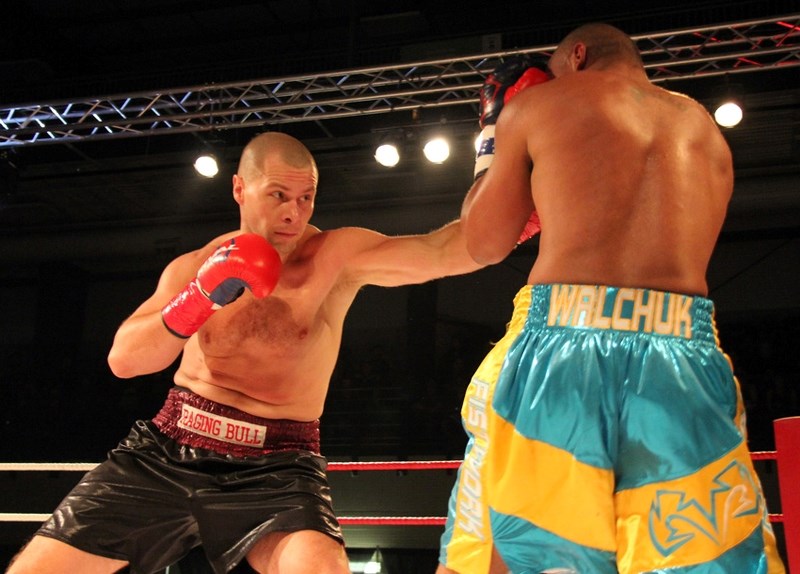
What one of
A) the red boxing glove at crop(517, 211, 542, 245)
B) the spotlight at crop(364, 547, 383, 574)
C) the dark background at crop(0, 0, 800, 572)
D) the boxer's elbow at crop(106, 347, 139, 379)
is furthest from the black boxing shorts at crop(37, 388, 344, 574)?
the spotlight at crop(364, 547, 383, 574)

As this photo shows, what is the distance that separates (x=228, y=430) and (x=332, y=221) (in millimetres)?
6413

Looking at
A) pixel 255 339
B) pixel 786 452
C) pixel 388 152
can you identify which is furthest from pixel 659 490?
pixel 388 152

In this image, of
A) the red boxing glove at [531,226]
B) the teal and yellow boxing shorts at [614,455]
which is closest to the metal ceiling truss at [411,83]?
the red boxing glove at [531,226]

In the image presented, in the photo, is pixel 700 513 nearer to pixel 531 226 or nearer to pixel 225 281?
pixel 531 226

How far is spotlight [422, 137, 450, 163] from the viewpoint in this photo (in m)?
5.27

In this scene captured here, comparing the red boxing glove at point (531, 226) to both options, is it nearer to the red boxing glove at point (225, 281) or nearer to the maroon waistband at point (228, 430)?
the red boxing glove at point (225, 281)

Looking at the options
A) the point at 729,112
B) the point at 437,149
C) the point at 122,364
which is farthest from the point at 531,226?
the point at 437,149

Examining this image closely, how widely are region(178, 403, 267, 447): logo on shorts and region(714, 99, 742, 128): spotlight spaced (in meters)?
3.62

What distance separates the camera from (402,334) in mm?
8820

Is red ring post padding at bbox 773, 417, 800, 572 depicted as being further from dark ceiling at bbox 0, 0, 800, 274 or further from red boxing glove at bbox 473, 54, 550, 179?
dark ceiling at bbox 0, 0, 800, 274

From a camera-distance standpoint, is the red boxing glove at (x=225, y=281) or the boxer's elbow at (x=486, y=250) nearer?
the boxer's elbow at (x=486, y=250)

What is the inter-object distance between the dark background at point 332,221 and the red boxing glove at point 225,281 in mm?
3468

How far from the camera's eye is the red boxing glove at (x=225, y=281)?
80.3 inches

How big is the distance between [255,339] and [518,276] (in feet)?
21.4
